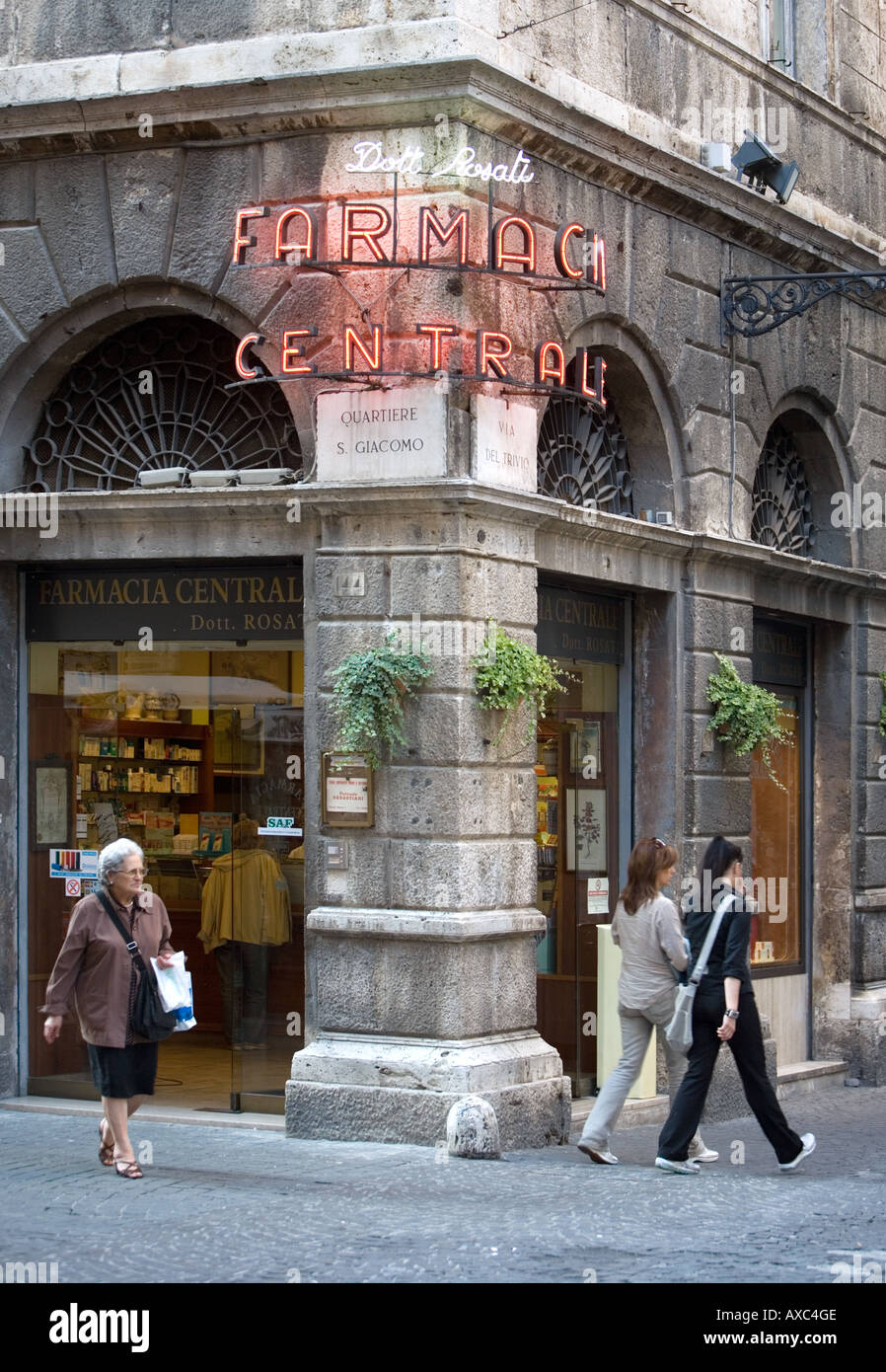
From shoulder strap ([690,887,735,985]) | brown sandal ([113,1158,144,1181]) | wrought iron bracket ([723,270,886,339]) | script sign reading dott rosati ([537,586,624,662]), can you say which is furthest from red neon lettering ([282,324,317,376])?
brown sandal ([113,1158,144,1181])

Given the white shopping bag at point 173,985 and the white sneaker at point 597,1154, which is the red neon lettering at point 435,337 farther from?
the white sneaker at point 597,1154

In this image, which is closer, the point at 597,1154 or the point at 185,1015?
the point at 185,1015

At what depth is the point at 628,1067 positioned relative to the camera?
10820 mm

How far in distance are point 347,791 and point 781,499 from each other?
566cm

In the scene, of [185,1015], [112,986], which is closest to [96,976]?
[112,986]

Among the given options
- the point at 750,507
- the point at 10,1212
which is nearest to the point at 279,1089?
the point at 10,1212

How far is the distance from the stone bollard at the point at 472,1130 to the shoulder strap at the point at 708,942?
1.32 metres

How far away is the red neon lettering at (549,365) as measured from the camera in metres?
11.6

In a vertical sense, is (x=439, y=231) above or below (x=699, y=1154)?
above

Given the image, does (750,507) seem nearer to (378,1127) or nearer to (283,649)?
(283,649)

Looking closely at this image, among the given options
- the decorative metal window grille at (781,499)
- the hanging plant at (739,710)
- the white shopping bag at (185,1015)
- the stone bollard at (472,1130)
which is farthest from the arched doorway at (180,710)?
the decorative metal window grille at (781,499)

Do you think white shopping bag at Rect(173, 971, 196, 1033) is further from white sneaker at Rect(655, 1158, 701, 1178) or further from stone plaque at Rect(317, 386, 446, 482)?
stone plaque at Rect(317, 386, 446, 482)

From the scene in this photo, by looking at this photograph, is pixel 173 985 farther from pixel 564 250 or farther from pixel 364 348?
pixel 564 250

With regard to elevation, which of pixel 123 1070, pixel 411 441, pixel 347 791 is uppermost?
pixel 411 441
